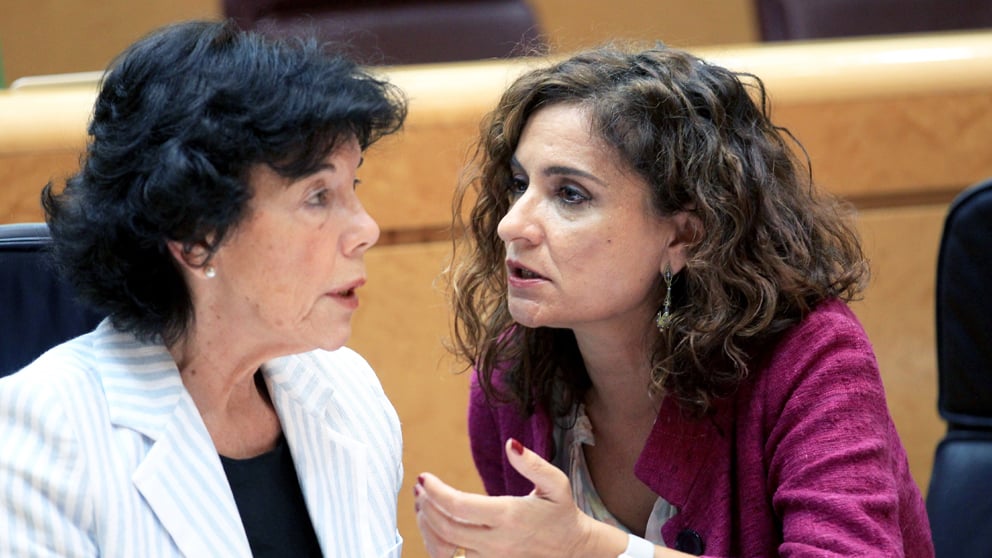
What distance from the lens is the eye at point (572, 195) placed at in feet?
5.04

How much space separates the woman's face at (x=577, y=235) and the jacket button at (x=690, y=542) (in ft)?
0.91

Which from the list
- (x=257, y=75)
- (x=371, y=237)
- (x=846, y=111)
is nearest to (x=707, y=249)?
(x=371, y=237)

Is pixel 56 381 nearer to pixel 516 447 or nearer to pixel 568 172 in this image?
pixel 516 447

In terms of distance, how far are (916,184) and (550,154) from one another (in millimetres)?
971

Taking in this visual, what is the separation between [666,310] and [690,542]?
0.28 m

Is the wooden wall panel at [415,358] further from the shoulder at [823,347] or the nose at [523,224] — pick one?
the shoulder at [823,347]

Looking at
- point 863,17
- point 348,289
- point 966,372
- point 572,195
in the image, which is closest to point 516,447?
point 348,289

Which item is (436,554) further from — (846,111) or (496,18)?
(496,18)

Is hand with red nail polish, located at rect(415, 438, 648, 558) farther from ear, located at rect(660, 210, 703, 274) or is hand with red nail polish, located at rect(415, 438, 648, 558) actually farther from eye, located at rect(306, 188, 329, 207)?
ear, located at rect(660, 210, 703, 274)

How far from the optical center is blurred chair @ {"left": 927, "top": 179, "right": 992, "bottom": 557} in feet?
5.43

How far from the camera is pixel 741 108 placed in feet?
5.26

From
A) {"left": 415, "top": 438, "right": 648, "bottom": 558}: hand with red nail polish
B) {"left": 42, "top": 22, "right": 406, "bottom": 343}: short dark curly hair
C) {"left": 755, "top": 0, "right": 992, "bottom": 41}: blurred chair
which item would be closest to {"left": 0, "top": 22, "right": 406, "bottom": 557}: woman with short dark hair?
{"left": 42, "top": 22, "right": 406, "bottom": 343}: short dark curly hair

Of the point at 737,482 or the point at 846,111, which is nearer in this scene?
the point at 737,482

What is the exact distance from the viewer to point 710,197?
1.53 metres
